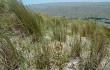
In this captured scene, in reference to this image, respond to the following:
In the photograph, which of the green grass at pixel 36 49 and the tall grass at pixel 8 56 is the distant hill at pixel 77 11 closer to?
the green grass at pixel 36 49

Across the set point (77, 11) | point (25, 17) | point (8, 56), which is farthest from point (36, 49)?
point (77, 11)

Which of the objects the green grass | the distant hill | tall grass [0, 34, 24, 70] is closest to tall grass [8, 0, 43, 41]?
the green grass

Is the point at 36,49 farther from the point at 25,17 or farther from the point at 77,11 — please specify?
the point at 77,11

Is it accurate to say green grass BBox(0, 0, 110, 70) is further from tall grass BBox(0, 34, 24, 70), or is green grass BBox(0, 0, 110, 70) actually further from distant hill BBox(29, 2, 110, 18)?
distant hill BBox(29, 2, 110, 18)

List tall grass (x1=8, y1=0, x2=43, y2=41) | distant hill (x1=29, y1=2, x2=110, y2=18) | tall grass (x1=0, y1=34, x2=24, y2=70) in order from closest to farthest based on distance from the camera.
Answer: tall grass (x1=0, y1=34, x2=24, y2=70)
tall grass (x1=8, y1=0, x2=43, y2=41)
distant hill (x1=29, y1=2, x2=110, y2=18)

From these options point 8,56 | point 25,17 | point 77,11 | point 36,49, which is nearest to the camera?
point 8,56

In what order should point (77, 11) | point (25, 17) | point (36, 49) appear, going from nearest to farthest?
1. point (36, 49)
2. point (25, 17)
3. point (77, 11)

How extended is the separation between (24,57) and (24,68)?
241 mm

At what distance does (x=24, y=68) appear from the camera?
2.76m

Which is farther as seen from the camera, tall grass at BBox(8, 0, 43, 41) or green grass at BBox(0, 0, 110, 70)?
tall grass at BBox(8, 0, 43, 41)

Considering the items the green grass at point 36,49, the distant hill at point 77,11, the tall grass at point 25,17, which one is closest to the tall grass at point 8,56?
the green grass at point 36,49

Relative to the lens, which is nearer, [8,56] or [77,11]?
[8,56]

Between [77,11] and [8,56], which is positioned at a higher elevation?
[8,56]

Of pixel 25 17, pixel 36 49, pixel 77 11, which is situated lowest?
pixel 77 11
